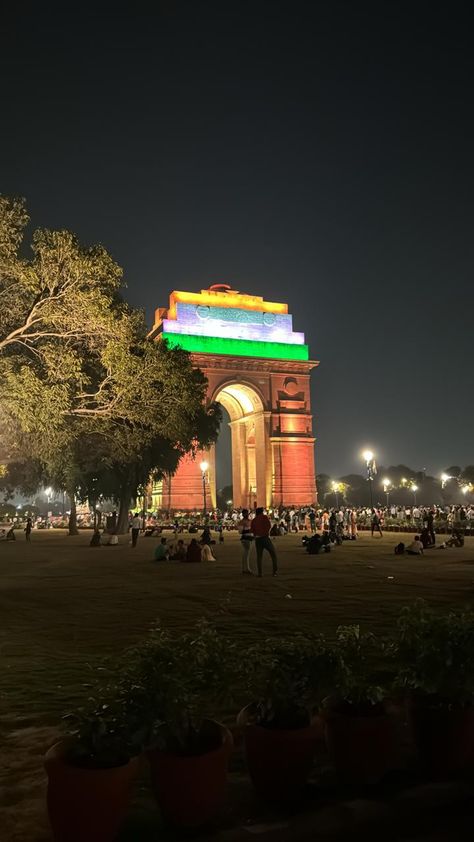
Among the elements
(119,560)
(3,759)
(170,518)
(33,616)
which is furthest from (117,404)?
(170,518)

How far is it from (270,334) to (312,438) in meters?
12.3

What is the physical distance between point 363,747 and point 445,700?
0.63 metres

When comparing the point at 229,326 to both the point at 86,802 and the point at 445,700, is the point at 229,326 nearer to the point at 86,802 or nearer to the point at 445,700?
the point at 445,700

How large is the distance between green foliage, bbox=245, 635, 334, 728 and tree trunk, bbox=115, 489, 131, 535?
1394 inches

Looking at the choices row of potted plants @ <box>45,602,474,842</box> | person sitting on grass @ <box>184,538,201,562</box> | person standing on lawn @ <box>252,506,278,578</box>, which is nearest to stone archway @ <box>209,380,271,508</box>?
person sitting on grass @ <box>184,538,201,562</box>

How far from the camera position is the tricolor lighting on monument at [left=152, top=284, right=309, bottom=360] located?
6044 centimetres

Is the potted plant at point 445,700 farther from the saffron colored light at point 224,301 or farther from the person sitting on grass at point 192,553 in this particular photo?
the saffron colored light at point 224,301

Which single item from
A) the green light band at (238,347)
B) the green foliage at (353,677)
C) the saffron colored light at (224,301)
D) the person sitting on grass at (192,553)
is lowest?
the person sitting on grass at (192,553)

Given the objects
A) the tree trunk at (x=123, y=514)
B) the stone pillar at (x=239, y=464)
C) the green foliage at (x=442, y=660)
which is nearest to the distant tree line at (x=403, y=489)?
the stone pillar at (x=239, y=464)

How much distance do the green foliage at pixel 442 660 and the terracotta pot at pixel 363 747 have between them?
332mm

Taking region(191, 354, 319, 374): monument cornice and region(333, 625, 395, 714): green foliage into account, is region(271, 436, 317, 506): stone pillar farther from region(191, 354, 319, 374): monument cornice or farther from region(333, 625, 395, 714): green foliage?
region(333, 625, 395, 714): green foliage

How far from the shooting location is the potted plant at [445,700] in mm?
3475

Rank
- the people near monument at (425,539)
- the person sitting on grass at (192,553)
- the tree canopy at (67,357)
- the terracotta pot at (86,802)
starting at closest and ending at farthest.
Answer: the terracotta pot at (86,802)
the tree canopy at (67,357)
the person sitting on grass at (192,553)
the people near monument at (425,539)

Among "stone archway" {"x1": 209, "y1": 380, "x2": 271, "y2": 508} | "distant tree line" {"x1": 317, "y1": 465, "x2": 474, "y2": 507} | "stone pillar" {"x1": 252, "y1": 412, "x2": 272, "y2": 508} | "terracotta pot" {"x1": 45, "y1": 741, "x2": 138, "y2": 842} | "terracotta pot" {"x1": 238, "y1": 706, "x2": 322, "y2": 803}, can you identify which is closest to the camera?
"terracotta pot" {"x1": 45, "y1": 741, "x2": 138, "y2": 842}
